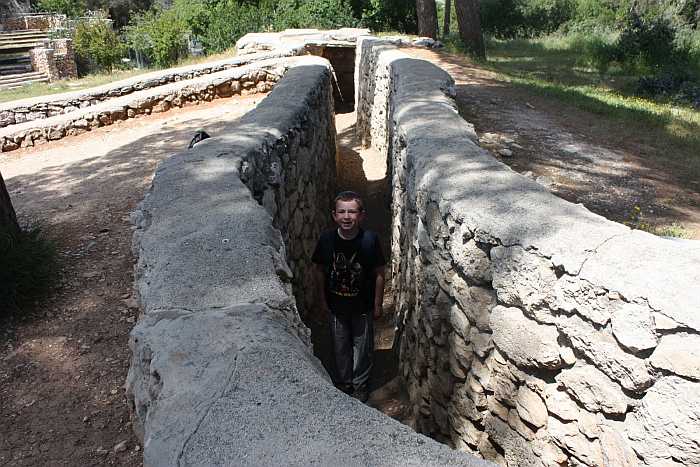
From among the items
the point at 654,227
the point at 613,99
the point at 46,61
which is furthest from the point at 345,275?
the point at 46,61

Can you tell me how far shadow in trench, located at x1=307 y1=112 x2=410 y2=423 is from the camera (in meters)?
4.29

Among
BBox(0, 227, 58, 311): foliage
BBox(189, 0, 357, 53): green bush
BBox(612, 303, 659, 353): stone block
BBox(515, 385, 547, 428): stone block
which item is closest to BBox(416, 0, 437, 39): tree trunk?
BBox(189, 0, 357, 53): green bush

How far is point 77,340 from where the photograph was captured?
12.5ft

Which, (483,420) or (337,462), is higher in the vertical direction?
(337,462)

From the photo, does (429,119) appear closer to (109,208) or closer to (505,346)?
(505,346)

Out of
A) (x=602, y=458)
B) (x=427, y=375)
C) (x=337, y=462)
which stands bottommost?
(x=427, y=375)

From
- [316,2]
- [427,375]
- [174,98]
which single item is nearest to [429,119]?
[427,375]

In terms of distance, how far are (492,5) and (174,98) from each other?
23.0m

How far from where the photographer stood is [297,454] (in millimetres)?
1422

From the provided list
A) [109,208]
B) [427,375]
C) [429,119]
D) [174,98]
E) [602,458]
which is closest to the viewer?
[602,458]

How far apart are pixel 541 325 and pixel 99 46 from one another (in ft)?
85.4

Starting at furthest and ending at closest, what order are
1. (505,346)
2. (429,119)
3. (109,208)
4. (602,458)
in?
(109,208) < (429,119) < (505,346) < (602,458)

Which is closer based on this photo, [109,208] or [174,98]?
[109,208]

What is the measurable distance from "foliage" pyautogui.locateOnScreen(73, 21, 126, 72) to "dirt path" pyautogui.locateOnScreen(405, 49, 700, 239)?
64.2ft
